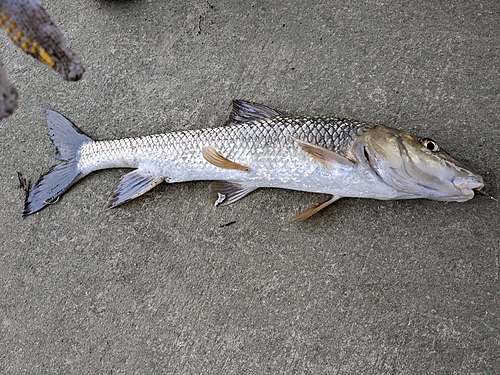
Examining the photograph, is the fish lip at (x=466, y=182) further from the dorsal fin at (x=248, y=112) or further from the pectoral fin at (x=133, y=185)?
the pectoral fin at (x=133, y=185)

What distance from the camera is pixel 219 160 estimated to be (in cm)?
298

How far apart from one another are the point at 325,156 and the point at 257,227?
761 mm

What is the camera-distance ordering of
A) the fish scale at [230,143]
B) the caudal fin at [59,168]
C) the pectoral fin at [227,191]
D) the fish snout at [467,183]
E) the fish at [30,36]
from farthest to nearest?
the caudal fin at [59,168] < the pectoral fin at [227,191] < the fish scale at [230,143] < the fish snout at [467,183] < the fish at [30,36]

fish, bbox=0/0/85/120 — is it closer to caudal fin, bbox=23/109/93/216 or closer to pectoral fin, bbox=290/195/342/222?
caudal fin, bbox=23/109/93/216

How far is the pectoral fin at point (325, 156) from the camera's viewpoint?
278 centimetres


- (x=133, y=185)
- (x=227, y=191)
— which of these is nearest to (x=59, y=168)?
(x=133, y=185)

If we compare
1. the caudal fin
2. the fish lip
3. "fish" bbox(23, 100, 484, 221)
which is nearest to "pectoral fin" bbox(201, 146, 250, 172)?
"fish" bbox(23, 100, 484, 221)

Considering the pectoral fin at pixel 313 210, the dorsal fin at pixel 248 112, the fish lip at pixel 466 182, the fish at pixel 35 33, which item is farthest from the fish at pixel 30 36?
the fish lip at pixel 466 182

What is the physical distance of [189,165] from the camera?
3.14 meters

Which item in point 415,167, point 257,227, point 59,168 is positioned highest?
point 59,168

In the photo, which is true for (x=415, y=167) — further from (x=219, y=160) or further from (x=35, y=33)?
(x=35, y=33)

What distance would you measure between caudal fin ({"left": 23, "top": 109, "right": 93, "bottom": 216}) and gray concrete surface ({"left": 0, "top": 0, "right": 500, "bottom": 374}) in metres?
0.10

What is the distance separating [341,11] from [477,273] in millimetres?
2252

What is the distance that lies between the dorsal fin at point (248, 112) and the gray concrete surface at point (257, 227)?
10.8 inches
